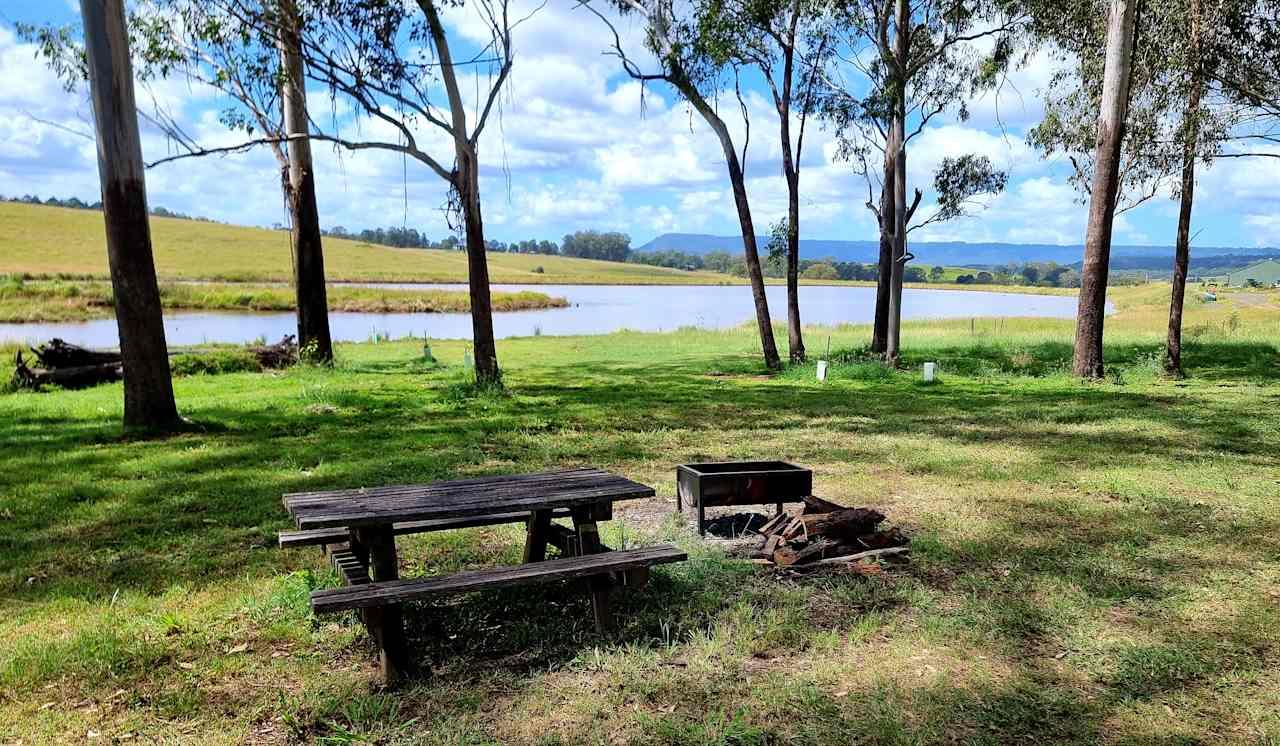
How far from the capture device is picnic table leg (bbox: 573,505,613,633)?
393 centimetres

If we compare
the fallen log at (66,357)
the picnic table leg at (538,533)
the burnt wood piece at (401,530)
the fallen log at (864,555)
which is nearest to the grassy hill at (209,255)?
the fallen log at (66,357)

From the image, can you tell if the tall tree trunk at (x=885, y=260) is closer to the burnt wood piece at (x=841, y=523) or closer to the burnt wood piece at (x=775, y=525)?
the burnt wood piece at (x=775, y=525)

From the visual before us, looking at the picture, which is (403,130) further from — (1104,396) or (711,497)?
(1104,396)

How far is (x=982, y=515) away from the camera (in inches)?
238

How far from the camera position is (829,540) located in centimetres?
497

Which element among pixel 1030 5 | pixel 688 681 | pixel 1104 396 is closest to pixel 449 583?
pixel 688 681

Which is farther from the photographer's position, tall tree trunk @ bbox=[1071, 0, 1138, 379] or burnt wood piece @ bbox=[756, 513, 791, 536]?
tall tree trunk @ bbox=[1071, 0, 1138, 379]

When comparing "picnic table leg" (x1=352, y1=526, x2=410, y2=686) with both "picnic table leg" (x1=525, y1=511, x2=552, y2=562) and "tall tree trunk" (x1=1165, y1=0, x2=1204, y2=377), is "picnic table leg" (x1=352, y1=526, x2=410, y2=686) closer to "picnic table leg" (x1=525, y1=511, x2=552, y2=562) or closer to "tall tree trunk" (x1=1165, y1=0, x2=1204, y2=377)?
"picnic table leg" (x1=525, y1=511, x2=552, y2=562)

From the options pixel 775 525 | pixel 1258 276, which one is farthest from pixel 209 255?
pixel 1258 276

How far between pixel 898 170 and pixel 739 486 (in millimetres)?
13724

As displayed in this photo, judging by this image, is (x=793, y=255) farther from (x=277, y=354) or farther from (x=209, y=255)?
(x=209, y=255)

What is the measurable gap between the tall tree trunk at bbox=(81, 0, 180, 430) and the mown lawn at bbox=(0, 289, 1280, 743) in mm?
1157

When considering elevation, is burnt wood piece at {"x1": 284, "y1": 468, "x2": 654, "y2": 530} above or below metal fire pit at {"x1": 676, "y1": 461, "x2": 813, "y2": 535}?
above

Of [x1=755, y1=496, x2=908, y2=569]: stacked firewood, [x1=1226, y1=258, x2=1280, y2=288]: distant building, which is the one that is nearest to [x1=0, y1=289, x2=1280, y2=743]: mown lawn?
[x1=755, y1=496, x2=908, y2=569]: stacked firewood
